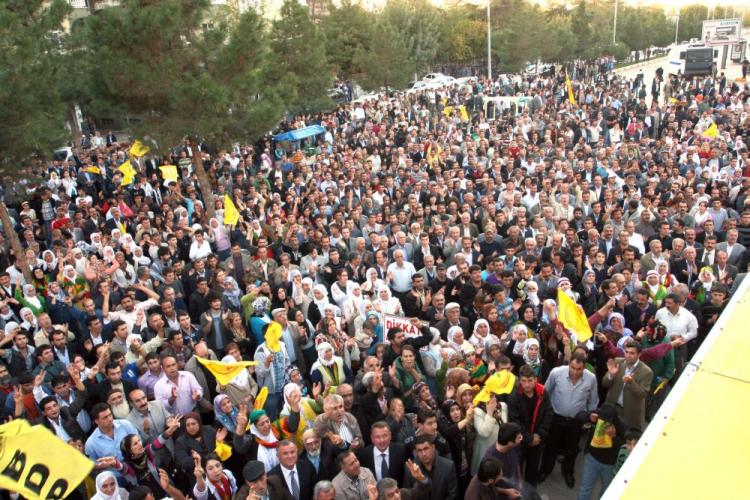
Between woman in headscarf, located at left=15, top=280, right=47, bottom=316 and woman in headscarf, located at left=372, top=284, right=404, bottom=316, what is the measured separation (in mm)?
4469

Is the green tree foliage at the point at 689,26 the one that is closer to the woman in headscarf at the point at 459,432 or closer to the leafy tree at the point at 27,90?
the leafy tree at the point at 27,90

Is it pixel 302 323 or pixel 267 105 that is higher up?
pixel 267 105

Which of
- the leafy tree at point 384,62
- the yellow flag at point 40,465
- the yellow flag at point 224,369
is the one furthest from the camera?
the leafy tree at point 384,62

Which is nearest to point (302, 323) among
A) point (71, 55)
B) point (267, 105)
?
point (267, 105)

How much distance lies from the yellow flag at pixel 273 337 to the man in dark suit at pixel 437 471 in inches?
88.5

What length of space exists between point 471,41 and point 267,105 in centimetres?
4199

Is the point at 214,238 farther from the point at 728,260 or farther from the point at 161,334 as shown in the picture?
the point at 728,260

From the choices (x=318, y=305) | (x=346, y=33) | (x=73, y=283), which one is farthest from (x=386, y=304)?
(x=346, y=33)

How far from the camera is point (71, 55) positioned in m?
12.2

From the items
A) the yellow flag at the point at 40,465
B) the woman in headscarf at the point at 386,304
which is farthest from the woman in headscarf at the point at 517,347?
the yellow flag at the point at 40,465

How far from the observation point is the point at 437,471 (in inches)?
191

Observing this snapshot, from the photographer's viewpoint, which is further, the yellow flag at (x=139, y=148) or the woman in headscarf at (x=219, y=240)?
the yellow flag at (x=139, y=148)

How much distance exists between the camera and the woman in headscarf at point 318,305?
789cm

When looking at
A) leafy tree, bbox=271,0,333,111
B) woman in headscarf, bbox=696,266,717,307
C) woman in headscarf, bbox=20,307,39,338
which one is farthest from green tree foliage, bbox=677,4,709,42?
woman in headscarf, bbox=20,307,39,338
